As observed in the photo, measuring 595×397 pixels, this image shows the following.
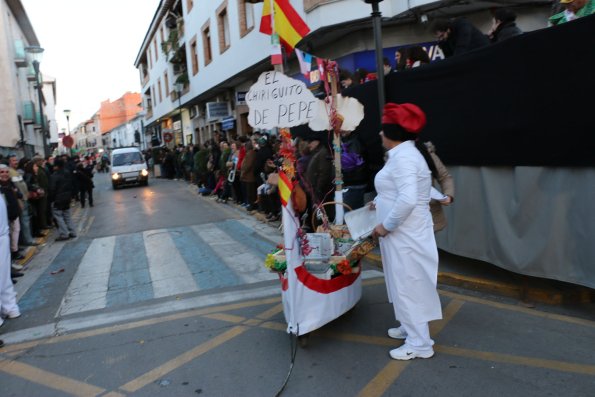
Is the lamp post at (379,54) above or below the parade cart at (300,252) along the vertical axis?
above

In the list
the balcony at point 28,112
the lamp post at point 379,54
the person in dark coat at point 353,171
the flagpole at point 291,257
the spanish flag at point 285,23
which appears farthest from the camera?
the balcony at point 28,112

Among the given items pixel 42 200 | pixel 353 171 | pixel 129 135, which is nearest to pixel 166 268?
pixel 353 171

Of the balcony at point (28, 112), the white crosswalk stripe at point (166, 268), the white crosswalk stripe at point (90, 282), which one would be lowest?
the white crosswalk stripe at point (90, 282)

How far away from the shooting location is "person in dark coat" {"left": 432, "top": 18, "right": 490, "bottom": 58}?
6086mm

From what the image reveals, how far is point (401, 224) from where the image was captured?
362 cm

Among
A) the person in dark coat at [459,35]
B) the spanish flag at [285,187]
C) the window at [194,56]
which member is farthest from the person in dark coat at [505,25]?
the window at [194,56]

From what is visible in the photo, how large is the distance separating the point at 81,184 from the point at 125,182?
645 cm

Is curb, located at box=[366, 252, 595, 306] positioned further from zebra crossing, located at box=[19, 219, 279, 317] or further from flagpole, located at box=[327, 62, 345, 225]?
zebra crossing, located at box=[19, 219, 279, 317]

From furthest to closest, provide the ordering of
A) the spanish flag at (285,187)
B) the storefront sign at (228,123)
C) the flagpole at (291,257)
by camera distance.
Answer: the storefront sign at (228,123) → the spanish flag at (285,187) → the flagpole at (291,257)

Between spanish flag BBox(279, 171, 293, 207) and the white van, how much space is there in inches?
821

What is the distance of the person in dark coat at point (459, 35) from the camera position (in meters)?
6.09

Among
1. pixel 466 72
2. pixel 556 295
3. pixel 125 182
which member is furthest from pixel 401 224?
pixel 125 182

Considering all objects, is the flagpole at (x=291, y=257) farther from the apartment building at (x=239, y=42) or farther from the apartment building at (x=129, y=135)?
the apartment building at (x=129, y=135)

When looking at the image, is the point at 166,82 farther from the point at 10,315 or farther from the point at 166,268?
the point at 10,315
